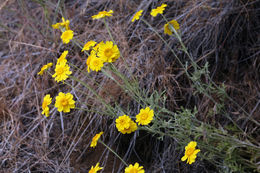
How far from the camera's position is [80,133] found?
250cm

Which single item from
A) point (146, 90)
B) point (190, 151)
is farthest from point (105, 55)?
point (146, 90)

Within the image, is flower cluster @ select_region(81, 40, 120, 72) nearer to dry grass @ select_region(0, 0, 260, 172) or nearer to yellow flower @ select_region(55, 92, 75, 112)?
yellow flower @ select_region(55, 92, 75, 112)

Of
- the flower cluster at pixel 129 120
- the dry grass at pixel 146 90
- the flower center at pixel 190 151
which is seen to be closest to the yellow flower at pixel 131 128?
the flower cluster at pixel 129 120

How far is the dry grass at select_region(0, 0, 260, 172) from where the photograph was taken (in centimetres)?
234

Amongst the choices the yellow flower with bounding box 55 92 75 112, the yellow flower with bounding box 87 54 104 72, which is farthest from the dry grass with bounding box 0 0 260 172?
the yellow flower with bounding box 87 54 104 72

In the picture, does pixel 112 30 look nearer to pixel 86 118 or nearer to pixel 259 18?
pixel 86 118

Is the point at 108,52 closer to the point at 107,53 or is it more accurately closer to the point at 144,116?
the point at 107,53

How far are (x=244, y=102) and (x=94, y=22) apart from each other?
66.0 inches

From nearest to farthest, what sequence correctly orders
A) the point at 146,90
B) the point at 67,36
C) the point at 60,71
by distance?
the point at 60,71
the point at 67,36
the point at 146,90

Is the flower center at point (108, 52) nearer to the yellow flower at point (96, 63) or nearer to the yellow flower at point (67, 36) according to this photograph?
the yellow flower at point (96, 63)

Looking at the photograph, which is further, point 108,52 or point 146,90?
point 146,90

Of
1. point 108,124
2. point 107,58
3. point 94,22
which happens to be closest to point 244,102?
point 108,124

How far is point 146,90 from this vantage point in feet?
8.05

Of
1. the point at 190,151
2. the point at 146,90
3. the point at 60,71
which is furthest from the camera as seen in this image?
the point at 146,90
